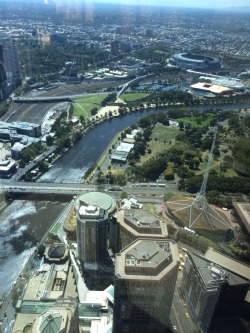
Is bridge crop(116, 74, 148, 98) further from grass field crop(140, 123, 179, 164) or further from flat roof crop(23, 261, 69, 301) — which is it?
flat roof crop(23, 261, 69, 301)

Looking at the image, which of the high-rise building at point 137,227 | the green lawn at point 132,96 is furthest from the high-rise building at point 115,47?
the high-rise building at point 137,227

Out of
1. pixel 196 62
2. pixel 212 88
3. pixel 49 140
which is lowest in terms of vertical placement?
pixel 49 140

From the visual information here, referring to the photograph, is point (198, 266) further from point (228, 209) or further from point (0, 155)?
point (0, 155)

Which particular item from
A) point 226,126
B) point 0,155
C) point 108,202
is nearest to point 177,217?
point 108,202

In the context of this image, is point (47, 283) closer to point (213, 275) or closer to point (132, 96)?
point (213, 275)

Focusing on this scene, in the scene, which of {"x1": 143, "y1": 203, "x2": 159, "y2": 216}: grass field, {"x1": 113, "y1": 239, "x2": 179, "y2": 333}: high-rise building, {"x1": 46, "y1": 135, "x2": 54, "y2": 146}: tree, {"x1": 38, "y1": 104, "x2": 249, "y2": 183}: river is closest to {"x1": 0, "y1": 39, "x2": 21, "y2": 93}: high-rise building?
{"x1": 38, "y1": 104, "x2": 249, "y2": 183}: river

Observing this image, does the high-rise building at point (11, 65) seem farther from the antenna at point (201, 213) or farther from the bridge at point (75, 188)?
the antenna at point (201, 213)

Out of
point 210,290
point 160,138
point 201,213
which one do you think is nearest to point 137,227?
point 210,290
